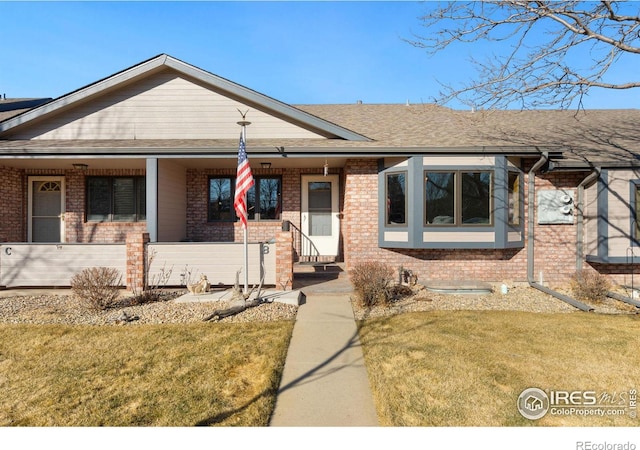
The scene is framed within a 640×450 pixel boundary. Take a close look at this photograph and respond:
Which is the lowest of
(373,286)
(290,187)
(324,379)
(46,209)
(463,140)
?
(324,379)

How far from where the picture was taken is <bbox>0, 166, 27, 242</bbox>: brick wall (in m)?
9.80

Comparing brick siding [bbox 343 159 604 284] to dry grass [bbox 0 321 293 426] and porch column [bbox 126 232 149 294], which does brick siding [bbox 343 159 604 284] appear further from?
porch column [bbox 126 232 149 294]

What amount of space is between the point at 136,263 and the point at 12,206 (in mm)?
5889

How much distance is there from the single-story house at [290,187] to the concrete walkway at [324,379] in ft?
8.78

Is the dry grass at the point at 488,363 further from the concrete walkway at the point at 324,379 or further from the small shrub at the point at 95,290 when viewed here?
the small shrub at the point at 95,290

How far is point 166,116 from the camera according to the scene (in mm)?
9508

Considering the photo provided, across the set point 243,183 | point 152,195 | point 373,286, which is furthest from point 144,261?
point 373,286

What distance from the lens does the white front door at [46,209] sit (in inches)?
415

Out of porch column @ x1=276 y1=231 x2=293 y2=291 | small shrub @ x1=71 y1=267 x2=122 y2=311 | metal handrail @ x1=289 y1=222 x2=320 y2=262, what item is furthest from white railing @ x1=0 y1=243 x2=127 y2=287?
metal handrail @ x1=289 y1=222 x2=320 y2=262

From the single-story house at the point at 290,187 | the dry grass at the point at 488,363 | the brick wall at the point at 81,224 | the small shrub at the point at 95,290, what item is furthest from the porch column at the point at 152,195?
the dry grass at the point at 488,363

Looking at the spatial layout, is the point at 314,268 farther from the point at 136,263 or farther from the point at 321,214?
the point at 136,263

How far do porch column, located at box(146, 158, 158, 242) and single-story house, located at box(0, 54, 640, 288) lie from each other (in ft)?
0.11
